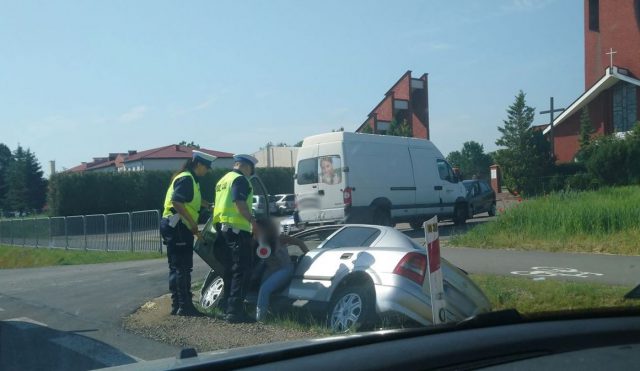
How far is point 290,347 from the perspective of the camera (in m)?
2.59

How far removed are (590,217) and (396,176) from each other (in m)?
5.53

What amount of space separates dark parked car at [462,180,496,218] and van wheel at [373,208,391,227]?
17.6ft

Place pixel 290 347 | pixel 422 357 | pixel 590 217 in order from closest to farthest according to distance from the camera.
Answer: pixel 422 357 → pixel 290 347 → pixel 590 217

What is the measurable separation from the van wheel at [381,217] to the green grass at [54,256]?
716cm

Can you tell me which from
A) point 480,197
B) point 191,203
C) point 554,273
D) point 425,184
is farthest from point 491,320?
→ point 480,197

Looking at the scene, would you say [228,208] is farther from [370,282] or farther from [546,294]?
[546,294]

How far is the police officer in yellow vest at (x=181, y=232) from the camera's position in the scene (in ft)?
27.5

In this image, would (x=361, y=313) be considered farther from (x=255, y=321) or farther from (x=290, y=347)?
(x=290, y=347)

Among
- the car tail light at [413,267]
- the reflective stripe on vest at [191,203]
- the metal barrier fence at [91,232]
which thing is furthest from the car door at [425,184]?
the car tail light at [413,267]

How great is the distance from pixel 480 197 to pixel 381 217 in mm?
7112

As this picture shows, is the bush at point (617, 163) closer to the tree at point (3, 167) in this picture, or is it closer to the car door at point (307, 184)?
the car door at point (307, 184)

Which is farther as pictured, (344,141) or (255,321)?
(344,141)

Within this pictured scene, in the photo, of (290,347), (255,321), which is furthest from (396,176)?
(290,347)

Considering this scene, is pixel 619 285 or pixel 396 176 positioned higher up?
pixel 396 176
